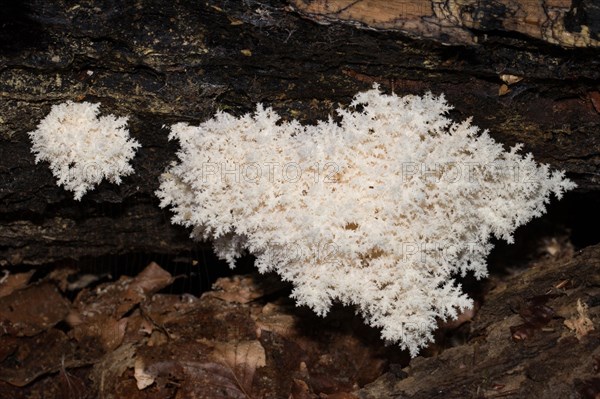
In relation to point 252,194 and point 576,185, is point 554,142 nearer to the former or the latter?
point 576,185

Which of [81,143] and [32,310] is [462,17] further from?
[32,310]

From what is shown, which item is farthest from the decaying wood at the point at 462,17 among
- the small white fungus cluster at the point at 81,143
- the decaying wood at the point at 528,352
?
the decaying wood at the point at 528,352

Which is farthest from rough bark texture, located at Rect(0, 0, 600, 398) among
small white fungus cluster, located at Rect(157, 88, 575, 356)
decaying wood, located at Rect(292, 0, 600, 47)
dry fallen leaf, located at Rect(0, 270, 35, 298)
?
dry fallen leaf, located at Rect(0, 270, 35, 298)

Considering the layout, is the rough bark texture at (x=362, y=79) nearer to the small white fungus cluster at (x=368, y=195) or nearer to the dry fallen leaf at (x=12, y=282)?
the small white fungus cluster at (x=368, y=195)

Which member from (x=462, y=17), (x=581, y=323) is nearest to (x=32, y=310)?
(x=462, y=17)

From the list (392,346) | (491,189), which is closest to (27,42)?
(491,189)

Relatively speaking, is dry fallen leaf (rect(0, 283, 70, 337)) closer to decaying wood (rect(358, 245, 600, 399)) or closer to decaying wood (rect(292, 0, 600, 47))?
decaying wood (rect(358, 245, 600, 399))
